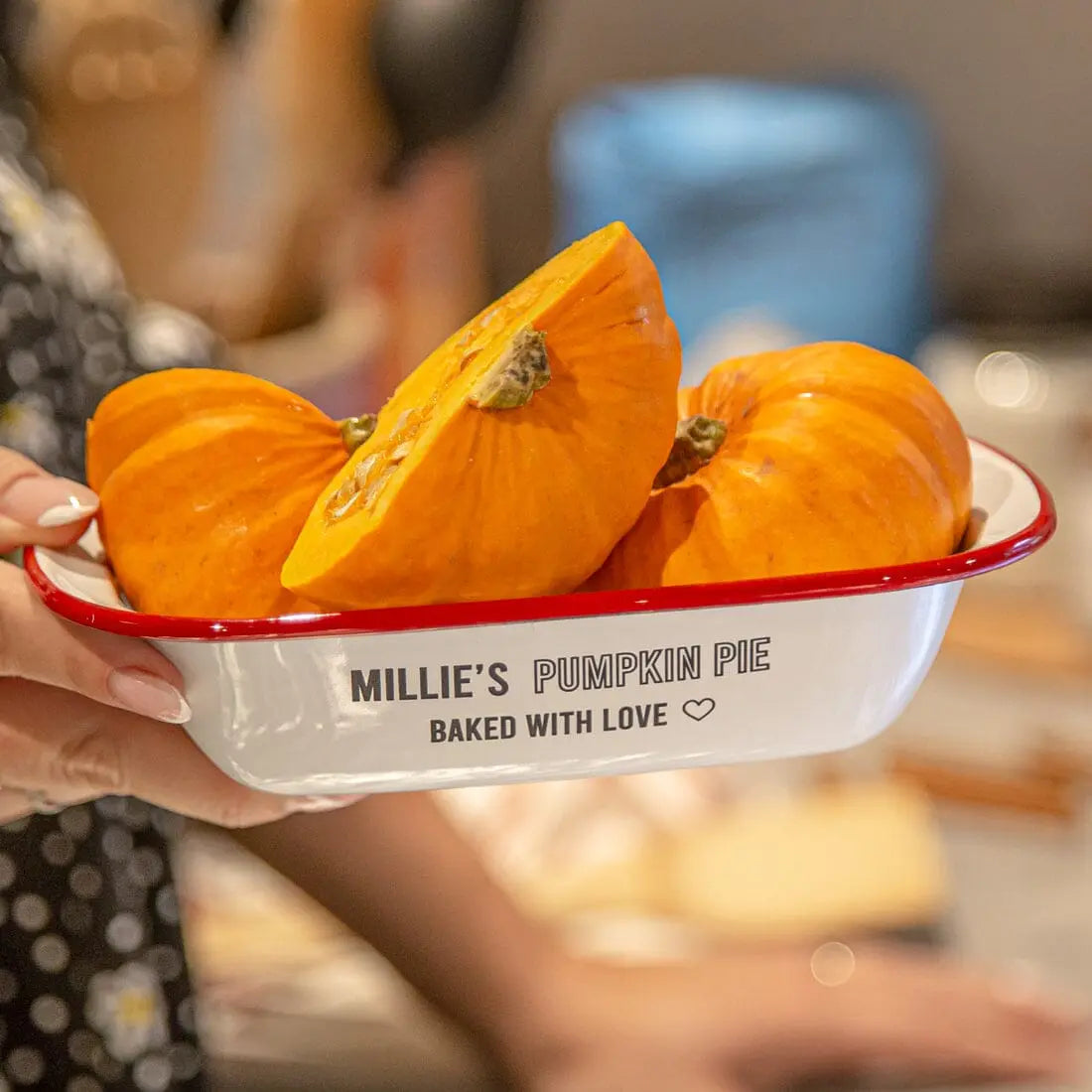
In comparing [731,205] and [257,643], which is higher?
[257,643]

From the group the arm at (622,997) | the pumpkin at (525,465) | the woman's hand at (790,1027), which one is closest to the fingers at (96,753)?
the pumpkin at (525,465)

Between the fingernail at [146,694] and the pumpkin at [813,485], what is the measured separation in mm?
111

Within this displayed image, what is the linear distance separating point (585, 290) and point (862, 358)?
0.27ft

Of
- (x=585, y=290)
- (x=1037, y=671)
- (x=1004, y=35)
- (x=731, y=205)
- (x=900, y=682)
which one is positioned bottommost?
(x=1037, y=671)

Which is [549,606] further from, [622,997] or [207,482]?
[622,997]

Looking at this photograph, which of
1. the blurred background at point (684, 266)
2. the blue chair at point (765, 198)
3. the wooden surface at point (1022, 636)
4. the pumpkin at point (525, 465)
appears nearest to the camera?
the pumpkin at point (525, 465)

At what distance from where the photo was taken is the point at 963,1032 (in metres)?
0.82

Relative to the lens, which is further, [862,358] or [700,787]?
[700,787]

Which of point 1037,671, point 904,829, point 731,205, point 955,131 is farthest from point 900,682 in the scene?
point 955,131

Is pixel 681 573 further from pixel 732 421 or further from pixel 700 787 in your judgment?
pixel 700 787

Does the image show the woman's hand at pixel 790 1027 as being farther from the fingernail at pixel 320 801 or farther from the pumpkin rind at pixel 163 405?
the pumpkin rind at pixel 163 405

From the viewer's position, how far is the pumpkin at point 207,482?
34cm

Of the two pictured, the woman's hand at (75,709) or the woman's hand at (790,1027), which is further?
the woman's hand at (790,1027)

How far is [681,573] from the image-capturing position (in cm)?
33
